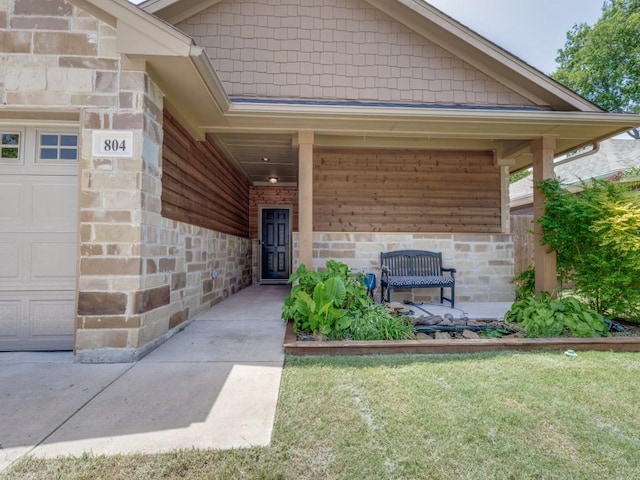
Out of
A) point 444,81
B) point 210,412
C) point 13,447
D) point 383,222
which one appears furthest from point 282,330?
point 444,81

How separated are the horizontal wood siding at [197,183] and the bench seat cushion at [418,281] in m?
2.88

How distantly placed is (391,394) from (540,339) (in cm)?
200

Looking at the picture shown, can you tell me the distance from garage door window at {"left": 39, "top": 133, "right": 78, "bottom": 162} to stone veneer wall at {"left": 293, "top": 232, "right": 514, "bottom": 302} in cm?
339

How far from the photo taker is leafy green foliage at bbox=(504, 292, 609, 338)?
3.53 metres

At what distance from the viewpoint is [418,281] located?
5.00 m

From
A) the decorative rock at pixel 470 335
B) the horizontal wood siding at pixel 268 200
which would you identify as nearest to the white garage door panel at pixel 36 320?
the decorative rock at pixel 470 335

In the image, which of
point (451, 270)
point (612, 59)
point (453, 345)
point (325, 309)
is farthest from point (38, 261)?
point (612, 59)

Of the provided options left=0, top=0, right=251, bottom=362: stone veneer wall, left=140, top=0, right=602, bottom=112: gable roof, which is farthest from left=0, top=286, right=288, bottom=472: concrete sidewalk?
left=140, top=0, right=602, bottom=112: gable roof

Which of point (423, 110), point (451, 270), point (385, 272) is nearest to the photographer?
point (423, 110)

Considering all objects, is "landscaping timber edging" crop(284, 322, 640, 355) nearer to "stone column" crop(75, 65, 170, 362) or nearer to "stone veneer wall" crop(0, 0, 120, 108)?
"stone column" crop(75, 65, 170, 362)

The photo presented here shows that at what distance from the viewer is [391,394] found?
2.22 metres

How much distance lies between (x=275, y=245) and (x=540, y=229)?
19.8 feet

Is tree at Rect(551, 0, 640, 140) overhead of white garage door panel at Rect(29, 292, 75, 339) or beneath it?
overhead

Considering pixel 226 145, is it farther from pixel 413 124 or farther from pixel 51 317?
pixel 51 317
